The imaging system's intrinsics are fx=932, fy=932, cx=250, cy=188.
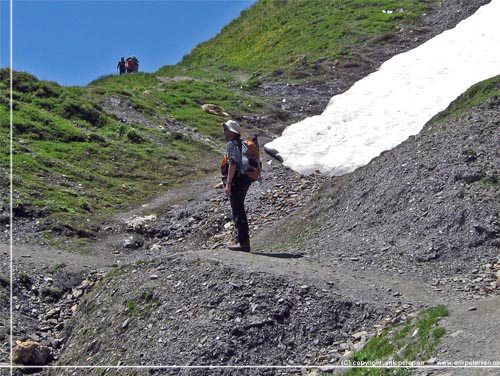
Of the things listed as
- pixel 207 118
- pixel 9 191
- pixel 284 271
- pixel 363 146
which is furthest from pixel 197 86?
pixel 284 271

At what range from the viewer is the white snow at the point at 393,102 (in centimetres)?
2547

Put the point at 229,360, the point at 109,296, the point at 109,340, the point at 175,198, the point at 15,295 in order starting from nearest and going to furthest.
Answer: the point at 229,360 < the point at 109,340 < the point at 109,296 < the point at 15,295 < the point at 175,198

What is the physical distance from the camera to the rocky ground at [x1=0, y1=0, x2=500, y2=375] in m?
11.7

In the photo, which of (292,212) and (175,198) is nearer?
(292,212)

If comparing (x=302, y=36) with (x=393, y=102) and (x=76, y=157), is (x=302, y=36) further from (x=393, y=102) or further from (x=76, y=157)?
(x=76, y=157)

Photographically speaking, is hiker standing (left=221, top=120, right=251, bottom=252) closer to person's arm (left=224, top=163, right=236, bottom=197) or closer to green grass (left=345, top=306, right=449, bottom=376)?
person's arm (left=224, top=163, right=236, bottom=197)

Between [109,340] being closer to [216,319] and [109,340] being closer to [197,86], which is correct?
[216,319]

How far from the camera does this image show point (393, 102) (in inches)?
1155

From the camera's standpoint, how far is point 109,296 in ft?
47.3

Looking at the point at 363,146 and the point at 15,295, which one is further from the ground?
the point at 363,146

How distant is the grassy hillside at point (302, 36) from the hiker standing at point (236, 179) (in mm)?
23749

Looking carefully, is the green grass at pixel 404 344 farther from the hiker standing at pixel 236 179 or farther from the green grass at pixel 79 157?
the green grass at pixel 79 157

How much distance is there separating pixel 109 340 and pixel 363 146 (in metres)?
13.7

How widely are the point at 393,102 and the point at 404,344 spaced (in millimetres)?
19510
